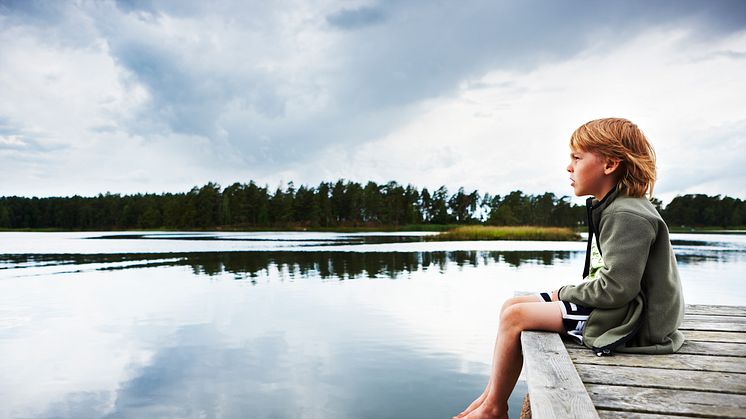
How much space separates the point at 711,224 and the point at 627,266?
3268 inches

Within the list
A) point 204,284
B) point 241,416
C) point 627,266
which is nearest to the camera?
point 627,266

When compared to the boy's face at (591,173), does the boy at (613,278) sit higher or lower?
lower

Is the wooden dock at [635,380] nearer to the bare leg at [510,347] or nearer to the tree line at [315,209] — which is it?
the bare leg at [510,347]

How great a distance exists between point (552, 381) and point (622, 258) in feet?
2.13

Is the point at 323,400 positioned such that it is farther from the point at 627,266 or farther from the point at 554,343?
the point at 627,266

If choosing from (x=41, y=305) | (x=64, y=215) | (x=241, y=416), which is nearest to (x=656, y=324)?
(x=241, y=416)

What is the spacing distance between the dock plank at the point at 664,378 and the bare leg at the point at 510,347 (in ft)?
1.18

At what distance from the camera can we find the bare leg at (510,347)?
2.33 metres

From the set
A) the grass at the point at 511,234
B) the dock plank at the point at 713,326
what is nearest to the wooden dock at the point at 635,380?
the dock plank at the point at 713,326

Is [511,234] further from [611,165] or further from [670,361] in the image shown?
[670,361]

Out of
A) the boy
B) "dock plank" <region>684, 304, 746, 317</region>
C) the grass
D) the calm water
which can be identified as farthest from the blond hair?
the grass

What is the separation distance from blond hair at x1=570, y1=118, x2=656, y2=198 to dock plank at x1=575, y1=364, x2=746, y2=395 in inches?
31.4

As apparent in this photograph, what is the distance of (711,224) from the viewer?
7012 centimetres

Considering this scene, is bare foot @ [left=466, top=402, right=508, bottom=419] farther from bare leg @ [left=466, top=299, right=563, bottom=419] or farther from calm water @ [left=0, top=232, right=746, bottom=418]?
calm water @ [left=0, top=232, right=746, bottom=418]
